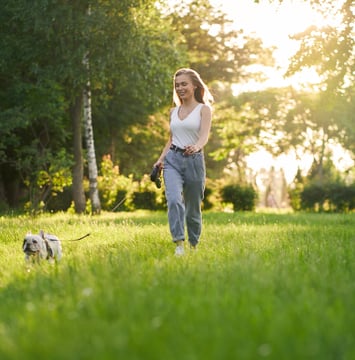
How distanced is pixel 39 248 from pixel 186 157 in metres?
2.08

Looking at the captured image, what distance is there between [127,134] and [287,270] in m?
31.8

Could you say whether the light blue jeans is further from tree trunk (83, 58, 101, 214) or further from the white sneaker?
tree trunk (83, 58, 101, 214)

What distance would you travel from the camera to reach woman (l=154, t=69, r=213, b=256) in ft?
25.7

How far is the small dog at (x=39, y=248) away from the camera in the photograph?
23.5 feet

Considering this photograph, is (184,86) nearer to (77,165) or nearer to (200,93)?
(200,93)

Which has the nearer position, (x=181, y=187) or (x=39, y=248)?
(x=39, y=248)

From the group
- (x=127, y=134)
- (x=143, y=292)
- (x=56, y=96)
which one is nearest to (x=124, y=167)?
(x=127, y=134)

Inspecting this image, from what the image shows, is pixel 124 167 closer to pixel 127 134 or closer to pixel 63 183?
pixel 127 134

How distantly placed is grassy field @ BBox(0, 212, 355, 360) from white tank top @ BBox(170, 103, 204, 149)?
202cm

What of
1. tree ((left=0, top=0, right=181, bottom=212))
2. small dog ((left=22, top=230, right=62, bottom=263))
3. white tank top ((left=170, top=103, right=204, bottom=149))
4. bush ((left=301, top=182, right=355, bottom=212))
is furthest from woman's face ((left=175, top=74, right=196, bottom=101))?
bush ((left=301, top=182, right=355, bottom=212))

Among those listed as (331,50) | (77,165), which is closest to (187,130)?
(331,50)

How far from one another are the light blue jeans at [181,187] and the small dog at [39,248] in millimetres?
1439

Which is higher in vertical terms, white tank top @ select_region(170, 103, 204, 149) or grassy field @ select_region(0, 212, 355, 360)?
white tank top @ select_region(170, 103, 204, 149)

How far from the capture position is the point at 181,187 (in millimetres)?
7938
